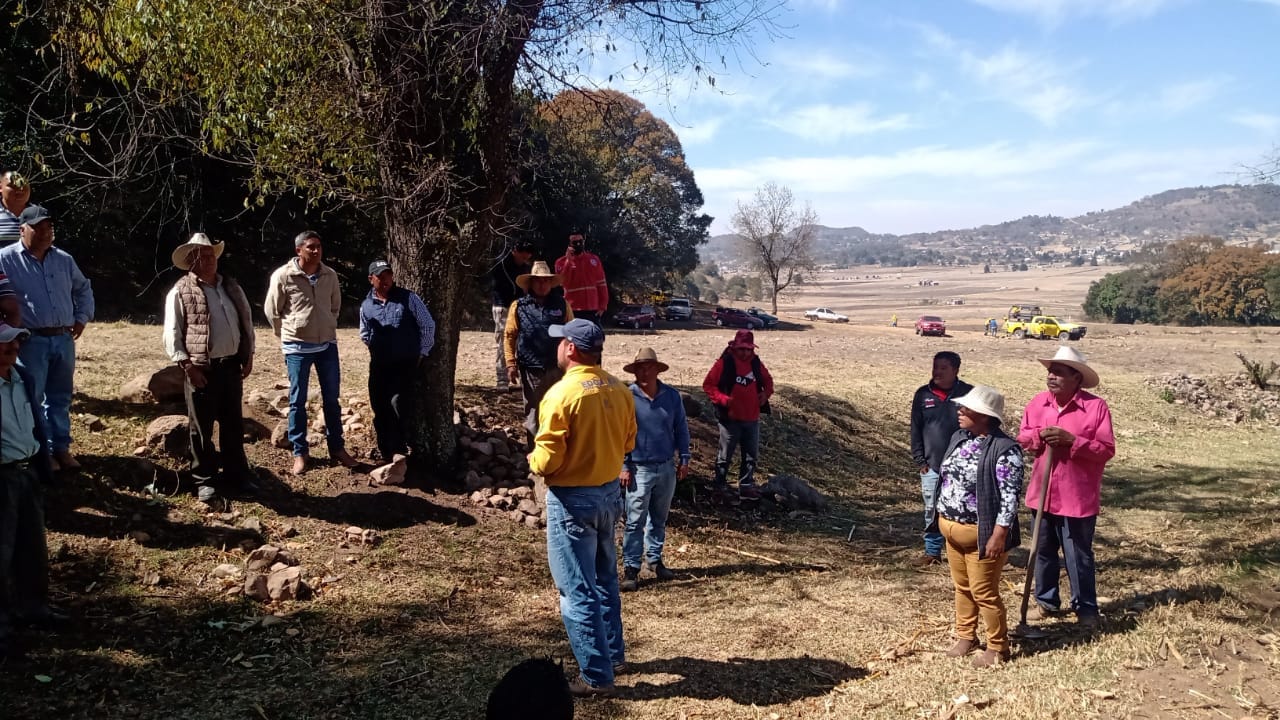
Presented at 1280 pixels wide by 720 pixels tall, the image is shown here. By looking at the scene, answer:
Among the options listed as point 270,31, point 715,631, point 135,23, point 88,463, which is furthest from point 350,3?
point 715,631

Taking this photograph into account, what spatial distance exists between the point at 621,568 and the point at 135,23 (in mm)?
6172

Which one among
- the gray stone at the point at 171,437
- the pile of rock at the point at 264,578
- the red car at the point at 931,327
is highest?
the gray stone at the point at 171,437

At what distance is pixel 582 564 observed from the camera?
4.49 metres

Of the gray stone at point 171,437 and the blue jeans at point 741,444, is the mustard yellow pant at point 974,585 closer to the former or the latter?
the blue jeans at point 741,444

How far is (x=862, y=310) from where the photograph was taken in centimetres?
9850

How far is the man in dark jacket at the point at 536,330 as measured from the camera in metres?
7.55

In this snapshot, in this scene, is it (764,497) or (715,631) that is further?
(764,497)

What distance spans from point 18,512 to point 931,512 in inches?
269

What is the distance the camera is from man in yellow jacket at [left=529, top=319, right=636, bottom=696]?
4379 mm

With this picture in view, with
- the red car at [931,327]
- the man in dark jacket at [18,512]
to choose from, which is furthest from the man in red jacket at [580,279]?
the red car at [931,327]

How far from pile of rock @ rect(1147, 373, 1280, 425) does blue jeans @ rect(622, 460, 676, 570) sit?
18071 millimetres

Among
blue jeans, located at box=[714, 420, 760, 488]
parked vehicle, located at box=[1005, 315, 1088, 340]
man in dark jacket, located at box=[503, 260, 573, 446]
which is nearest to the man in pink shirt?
blue jeans, located at box=[714, 420, 760, 488]

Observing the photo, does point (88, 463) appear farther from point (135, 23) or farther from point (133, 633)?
point (135, 23)

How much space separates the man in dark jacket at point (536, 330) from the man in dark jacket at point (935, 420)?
3246 millimetres
